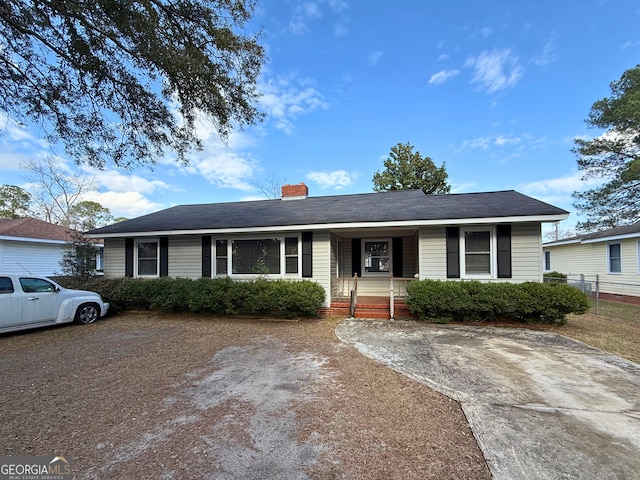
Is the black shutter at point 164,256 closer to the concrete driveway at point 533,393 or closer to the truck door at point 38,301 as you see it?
the truck door at point 38,301

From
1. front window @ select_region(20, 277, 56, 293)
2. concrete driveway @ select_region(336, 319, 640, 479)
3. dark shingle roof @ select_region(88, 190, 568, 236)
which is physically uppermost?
dark shingle roof @ select_region(88, 190, 568, 236)

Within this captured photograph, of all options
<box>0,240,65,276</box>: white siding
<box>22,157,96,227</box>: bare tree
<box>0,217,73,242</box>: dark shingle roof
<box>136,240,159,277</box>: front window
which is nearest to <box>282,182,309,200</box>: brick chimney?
<box>136,240,159,277</box>: front window

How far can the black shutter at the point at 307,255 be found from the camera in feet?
30.0

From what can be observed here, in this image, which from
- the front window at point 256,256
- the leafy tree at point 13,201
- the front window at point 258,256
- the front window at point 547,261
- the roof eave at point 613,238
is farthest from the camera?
the leafy tree at point 13,201

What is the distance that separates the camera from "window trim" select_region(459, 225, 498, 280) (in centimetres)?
813

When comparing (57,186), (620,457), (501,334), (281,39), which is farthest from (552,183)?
(57,186)

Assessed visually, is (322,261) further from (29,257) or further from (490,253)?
(29,257)

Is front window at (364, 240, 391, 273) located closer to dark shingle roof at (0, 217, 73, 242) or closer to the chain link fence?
the chain link fence

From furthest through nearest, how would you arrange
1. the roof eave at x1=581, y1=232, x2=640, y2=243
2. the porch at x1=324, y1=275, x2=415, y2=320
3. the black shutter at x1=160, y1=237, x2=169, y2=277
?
the roof eave at x1=581, y1=232, x2=640, y2=243 → the black shutter at x1=160, y1=237, x2=169, y2=277 → the porch at x1=324, y1=275, x2=415, y2=320

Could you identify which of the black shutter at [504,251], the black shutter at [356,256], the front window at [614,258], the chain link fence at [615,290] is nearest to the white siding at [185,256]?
the black shutter at [356,256]

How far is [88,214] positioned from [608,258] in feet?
145

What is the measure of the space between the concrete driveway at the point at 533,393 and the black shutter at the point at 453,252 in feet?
6.42

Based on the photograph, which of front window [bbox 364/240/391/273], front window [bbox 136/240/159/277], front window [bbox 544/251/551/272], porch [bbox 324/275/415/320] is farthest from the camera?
front window [bbox 544/251/551/272]

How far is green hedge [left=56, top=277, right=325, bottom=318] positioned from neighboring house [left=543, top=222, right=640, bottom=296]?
10.2 m
